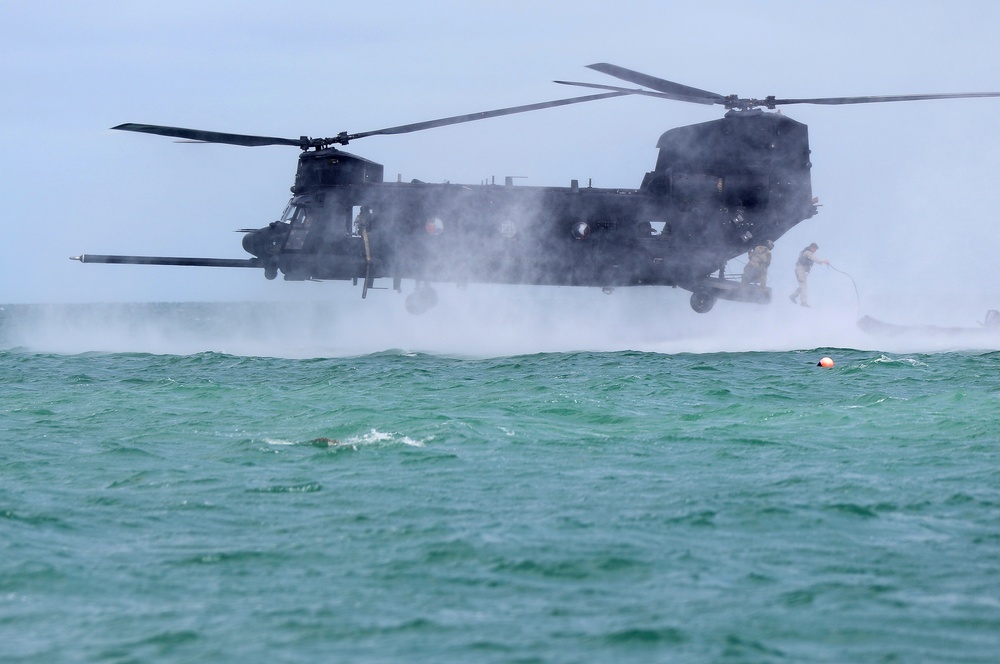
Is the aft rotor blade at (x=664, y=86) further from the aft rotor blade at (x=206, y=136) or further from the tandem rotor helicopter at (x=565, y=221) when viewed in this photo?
the aft rotor blade at (x=206, y=136)

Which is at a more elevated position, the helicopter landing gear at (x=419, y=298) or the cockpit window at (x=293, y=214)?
the cockpit window at (x=293, y=214)

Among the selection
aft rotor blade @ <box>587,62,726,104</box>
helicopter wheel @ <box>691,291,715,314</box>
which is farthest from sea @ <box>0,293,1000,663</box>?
aft rotor blade @ <box>587,62,726,104</box>

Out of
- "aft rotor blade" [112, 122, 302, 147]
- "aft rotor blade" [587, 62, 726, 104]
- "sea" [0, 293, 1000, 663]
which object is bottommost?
"sea" [0, 293, 1000, 663]

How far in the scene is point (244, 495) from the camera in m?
12.3

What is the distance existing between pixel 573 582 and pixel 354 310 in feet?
101

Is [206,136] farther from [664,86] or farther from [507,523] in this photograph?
[507,523]

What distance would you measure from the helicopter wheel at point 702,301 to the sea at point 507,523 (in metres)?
4.41

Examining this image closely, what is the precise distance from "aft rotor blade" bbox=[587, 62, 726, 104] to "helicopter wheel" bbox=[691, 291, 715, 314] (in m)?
4.48

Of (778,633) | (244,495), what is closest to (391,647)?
(778,633)

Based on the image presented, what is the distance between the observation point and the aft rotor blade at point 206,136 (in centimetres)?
2327

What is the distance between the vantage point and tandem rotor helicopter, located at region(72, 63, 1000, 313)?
26.1 m

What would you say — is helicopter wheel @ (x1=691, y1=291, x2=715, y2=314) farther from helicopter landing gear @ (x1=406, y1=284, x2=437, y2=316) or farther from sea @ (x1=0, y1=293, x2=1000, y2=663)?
helicopter landing gear @ (x1=406, y1=284, x2=437, y2=316)

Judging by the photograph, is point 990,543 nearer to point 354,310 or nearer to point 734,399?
point 734,399

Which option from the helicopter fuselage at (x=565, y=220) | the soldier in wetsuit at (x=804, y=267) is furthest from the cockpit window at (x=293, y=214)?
the soldier in wetsuit at (x=804, y=267)
